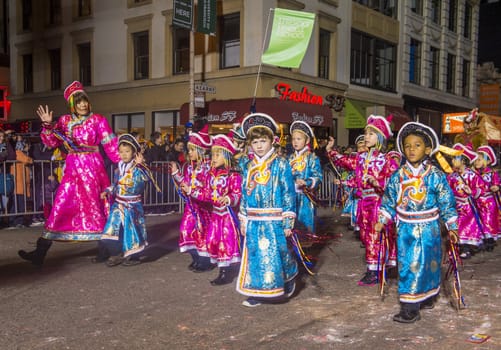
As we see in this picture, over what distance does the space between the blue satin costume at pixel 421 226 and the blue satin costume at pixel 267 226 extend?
41.0 inches

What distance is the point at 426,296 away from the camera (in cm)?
489

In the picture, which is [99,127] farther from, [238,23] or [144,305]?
[238,23]

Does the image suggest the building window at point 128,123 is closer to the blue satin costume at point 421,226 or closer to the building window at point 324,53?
the building window at point 324,53

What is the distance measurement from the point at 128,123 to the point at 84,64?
3792 millimetres

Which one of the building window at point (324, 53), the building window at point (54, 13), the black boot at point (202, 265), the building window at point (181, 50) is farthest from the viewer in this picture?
the building window at point (54, 13)

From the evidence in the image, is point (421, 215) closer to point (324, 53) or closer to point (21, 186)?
point (21, 186)

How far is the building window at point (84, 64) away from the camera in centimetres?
2414

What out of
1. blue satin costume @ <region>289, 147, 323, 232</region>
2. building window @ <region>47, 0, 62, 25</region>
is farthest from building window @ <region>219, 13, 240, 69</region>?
blue satin costume @ <region>289, 147, 323, 232</region>

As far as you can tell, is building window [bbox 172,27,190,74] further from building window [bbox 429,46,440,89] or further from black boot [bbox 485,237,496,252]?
building window [bbox 429,46,440,89]

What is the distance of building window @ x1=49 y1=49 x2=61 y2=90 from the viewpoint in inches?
995

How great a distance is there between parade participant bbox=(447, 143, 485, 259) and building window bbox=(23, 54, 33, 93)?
22965mm

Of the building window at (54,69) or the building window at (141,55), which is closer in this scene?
the building window at (141,55)

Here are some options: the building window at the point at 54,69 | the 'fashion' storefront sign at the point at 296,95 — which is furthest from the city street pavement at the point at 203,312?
the building window at the point at 54,69

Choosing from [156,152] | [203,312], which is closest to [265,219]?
[203,312]
